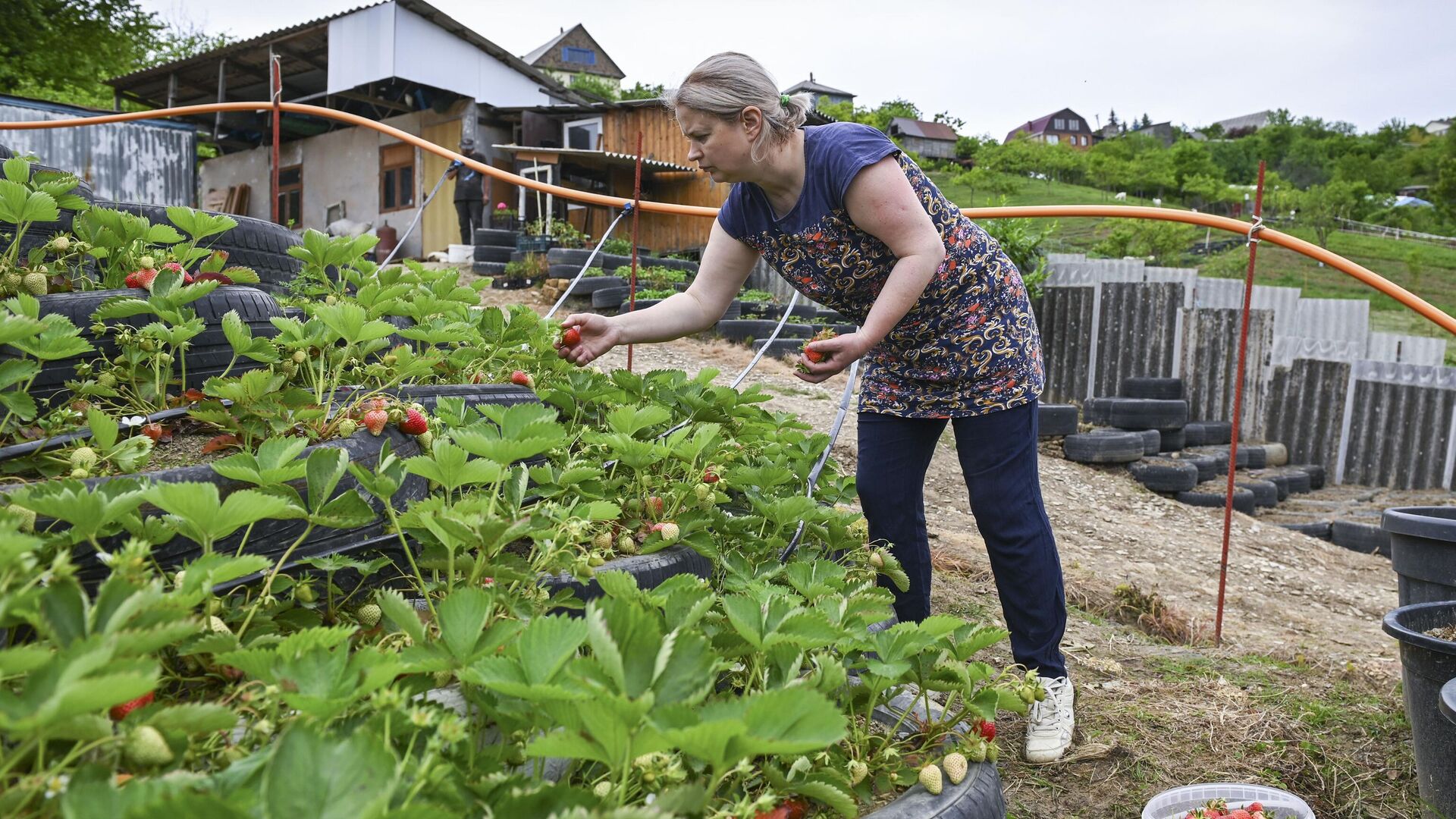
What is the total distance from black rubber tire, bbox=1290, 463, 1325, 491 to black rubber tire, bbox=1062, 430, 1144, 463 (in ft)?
8.73

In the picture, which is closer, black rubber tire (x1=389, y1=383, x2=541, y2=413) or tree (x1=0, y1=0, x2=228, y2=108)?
black rubber tire (x1=389, y1=383, x2=541, y2=413)

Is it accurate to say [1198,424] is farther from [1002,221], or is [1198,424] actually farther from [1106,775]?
[1106,775]

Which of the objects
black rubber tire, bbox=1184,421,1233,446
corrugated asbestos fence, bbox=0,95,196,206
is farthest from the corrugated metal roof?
black rubber tire, bbox=1184,421,1233,446

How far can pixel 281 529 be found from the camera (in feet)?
4.15

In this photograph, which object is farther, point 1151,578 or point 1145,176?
point 1145,176

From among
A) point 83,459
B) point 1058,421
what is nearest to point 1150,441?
point 1058,421

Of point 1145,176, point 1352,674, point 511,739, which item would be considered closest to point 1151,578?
point 1352,674

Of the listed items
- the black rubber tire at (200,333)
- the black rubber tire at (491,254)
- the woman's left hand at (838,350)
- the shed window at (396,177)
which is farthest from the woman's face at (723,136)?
the shed window at (396,177)

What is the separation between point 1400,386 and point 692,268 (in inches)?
293

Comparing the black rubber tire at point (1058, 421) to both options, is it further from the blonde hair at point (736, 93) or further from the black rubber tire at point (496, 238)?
the black rubber tire at point (496, 238)

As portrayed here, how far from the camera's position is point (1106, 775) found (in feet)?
6.55

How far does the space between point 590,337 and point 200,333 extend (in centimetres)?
76

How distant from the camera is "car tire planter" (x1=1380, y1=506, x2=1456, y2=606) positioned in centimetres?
230

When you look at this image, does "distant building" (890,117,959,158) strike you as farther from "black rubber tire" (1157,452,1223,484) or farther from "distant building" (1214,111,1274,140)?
"black rubber tire" (1157,452,1223,484)
